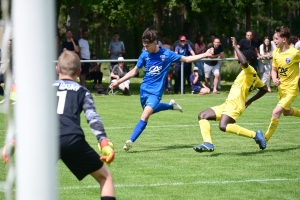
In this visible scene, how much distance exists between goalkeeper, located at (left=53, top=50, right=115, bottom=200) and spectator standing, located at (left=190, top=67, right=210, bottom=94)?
600 inches

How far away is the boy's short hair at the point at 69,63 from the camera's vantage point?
501 centimetres

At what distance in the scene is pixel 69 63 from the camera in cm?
504

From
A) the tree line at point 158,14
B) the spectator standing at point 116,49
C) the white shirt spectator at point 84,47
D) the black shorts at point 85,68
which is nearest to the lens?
the black shorts at point 85,68

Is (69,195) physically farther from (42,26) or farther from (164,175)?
(42,26)

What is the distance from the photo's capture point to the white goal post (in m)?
2.41

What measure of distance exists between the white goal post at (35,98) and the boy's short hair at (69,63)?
251 centimetres

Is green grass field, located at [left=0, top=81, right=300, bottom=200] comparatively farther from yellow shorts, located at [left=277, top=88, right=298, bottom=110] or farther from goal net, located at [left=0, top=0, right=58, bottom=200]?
goal net, located at [left=0, top=0, right=58, bottom=200]

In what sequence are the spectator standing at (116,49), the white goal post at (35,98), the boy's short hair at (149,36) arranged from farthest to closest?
the spectator standing at (116,49) < the boy's short hair at (149,36) < the white goal post at (35,98)

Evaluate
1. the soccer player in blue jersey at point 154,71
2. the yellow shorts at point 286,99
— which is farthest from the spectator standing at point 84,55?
the yellow shorts at point 286,99

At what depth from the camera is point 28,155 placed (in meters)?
2.50

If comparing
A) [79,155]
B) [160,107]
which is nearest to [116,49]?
[160,107]

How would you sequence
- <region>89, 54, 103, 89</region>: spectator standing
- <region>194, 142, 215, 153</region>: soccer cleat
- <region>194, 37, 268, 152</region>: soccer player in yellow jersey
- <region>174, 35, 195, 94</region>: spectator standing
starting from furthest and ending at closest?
1. <region>89, 54, 103, 89</region>: spectator standing
2. <region>174, 35, 195, 94</region>: spectator standing
3. <region>194, 37, 268, 152</region>: soccer player in yellow jersey
4. <region>194, 142, 215, 153</region>: soccer cleat

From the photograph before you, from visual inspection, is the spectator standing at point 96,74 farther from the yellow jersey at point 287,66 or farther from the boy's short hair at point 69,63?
the boy's short hair at point 69,63

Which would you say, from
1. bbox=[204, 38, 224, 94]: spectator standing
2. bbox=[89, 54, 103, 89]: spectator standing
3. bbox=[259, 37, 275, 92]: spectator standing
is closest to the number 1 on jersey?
bbox=[204, 38, 224, 94]: spectator standing
